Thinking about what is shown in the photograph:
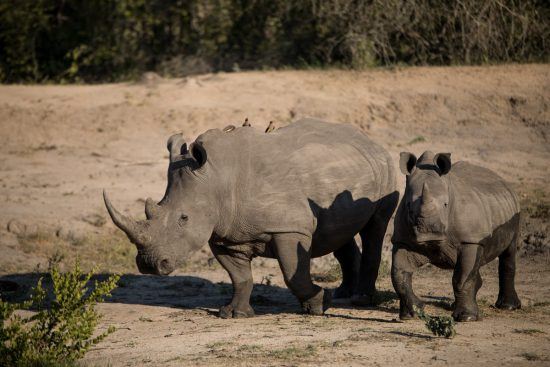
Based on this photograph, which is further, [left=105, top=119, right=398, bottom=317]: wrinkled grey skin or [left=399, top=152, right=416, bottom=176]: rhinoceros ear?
[left=105, top=119, right=398, bottom=317]: wrinkled grey skin

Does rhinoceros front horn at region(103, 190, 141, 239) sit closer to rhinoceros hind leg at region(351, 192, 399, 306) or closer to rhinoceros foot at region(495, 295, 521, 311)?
rhinoceros hind leg at region(351, 192, 399, 306)

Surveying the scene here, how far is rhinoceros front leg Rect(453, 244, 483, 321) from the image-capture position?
893cm

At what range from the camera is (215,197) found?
9438 mm

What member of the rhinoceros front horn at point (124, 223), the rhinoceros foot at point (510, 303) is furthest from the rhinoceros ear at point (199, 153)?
the rhinoceros foot at point (510, 303)

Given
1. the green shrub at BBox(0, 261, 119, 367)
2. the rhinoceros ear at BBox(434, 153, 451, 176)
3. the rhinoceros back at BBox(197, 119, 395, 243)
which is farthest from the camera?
the rhinoceros back at BBox(197, 119, 395, 243)

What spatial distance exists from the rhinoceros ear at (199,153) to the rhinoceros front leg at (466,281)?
8.26 feet

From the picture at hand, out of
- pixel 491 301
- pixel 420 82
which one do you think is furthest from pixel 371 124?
pixel 491 301

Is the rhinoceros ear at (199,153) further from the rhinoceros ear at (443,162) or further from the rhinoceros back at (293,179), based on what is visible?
the rhinoceros ear at (443,162)

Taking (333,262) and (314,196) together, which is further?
(333,262)

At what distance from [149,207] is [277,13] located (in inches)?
446

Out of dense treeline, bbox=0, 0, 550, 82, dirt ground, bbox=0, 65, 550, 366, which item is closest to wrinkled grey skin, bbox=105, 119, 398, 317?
dirt ground, bbox=0, 65, 550, 366

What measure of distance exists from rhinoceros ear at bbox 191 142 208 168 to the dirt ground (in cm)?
154

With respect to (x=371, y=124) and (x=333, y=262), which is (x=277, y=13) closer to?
(x=371, y=124)

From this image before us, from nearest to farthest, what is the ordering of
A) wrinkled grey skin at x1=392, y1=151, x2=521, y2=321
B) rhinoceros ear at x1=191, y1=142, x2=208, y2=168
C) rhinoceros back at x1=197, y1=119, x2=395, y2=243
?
1. wrinkled grey skin at x1=392, y1=151, x2=521, y2=321
2. rhinoceros ear at x1=191, y1=142, x2=208, y2=168
3. rhinoceros back at x1=197, y1=119, x2=395, y2=243
